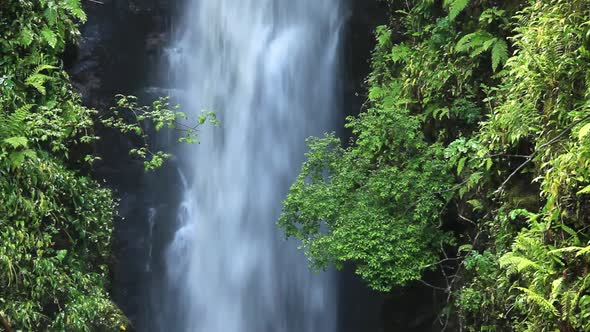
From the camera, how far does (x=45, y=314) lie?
29.2ft

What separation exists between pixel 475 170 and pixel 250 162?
8.20m

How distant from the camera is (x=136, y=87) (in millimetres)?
17688

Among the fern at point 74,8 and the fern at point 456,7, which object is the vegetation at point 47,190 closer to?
the fern at point 74,8

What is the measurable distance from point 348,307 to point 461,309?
21.4 feet

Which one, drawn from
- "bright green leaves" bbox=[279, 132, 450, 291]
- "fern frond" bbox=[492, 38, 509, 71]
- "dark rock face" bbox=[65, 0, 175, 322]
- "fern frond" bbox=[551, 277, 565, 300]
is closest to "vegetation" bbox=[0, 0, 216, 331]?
"bright green leaves" bbox=[279, 132, 450, 291]

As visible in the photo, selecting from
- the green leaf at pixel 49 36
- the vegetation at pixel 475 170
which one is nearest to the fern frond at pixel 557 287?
the vegetation at pixel 475 170

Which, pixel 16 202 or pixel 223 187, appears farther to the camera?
pixel 223 187

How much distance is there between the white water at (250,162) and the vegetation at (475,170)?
3.95 metres

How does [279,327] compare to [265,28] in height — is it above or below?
below

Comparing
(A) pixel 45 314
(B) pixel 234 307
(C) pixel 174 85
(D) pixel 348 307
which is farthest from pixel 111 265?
(C) pixel 174 85

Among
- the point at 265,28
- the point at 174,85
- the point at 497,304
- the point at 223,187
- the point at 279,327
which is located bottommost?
the point at 497,304

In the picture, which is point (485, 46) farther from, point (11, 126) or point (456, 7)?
point (11, 126)

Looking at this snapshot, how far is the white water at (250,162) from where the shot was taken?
52.7ft

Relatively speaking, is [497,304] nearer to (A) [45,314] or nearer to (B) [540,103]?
(B) [540,103]
